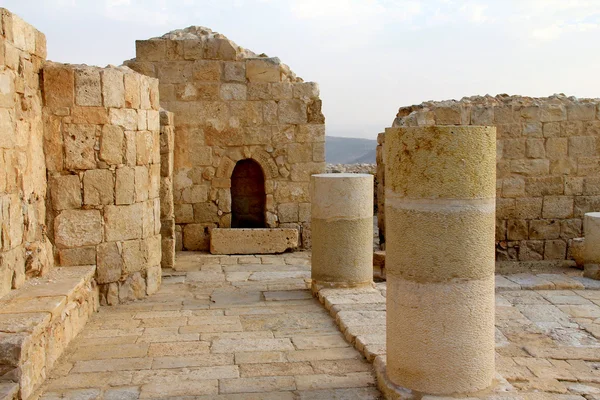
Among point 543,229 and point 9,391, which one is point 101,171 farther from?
point 543,229

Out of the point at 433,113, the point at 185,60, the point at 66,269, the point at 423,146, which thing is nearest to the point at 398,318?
the point at 423,146

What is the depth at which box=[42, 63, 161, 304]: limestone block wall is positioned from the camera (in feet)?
24.2

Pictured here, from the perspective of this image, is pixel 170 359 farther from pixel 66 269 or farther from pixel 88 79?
pixel 88 79

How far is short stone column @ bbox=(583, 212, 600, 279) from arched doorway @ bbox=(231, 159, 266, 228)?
17.7 feet

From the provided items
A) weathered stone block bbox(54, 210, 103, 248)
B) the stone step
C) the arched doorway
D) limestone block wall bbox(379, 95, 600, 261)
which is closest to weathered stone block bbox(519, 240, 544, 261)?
limestone block wall bbox(379, 95, 600, 261)

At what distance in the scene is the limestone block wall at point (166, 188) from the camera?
978 cm

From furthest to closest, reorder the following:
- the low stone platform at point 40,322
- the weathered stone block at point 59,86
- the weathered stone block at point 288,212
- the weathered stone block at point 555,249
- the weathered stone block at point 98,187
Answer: the weathered stone block at point 288,212, the weathered stone block at point 555,249, the weathered stone block at point 98,187, the weathered stone block at point 59,86, the low stone platform at point 40,322

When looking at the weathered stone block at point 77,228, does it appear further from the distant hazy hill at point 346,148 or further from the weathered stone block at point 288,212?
the distant hazy hill at point 346,148

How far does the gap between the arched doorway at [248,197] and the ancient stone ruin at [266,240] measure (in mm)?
39

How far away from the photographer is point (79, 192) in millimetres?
7477

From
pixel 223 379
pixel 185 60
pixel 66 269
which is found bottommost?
pixel 223 379

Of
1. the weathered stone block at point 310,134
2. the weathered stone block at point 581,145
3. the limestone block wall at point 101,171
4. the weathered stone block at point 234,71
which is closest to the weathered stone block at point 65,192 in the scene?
the limestone block wall at point 101,171

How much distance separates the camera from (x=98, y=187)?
298 inches

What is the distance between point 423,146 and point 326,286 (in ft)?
13.0
